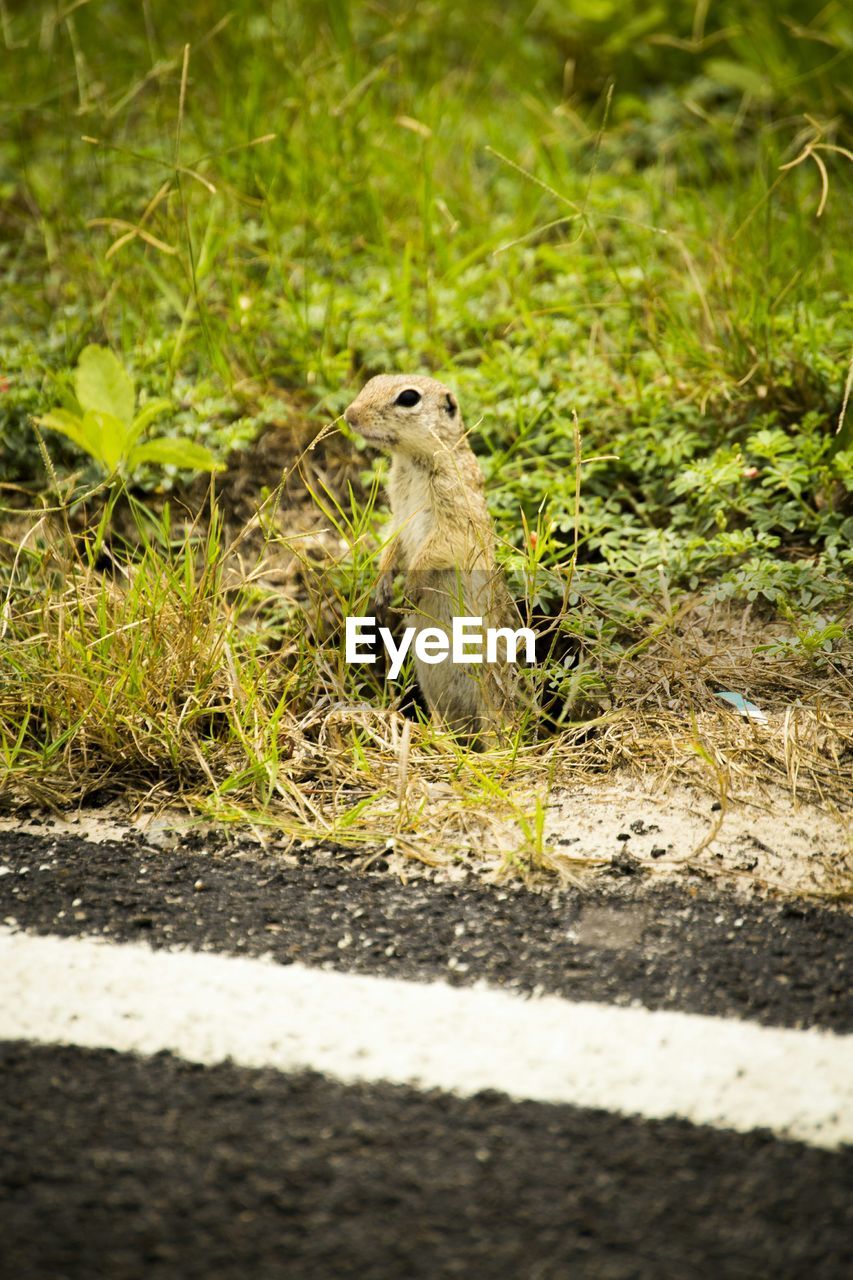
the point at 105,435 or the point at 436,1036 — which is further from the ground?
the point at 105,435

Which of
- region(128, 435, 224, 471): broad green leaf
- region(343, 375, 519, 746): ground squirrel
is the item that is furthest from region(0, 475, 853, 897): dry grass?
region(128, 435, 224, 471): broad green leaf

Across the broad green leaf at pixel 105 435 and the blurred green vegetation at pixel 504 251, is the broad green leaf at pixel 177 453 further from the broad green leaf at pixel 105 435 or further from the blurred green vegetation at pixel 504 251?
the blurred green vegetation at pixel 504 251

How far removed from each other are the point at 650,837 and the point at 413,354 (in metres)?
2.55

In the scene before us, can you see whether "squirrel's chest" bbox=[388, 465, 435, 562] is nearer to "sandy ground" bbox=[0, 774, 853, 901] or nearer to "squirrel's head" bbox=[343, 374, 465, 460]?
"squirrel's head" bbox=[343, 374, 465, 460]

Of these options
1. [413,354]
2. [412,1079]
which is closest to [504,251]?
[413,354]

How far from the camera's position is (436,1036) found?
210 centimetres

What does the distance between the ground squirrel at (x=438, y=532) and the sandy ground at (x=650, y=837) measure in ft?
2.43

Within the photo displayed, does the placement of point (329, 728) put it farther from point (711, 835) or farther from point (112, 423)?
point (112, 423)

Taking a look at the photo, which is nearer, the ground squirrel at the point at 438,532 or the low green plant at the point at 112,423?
the ground squirrel at the point at 438,532

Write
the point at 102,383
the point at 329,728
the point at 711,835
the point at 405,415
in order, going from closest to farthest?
the point at 711,835 < the point at 329,728 < the point at 405,415 < the point at 102,383

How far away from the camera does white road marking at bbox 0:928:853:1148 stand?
1.95 meters

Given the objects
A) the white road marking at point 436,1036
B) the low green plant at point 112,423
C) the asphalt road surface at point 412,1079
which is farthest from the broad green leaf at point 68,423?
the white road marking at point 436,1036

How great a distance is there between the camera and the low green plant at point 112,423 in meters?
3.90

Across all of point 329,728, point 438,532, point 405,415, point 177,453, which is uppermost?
point 405,415
